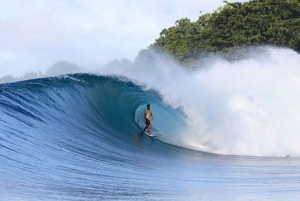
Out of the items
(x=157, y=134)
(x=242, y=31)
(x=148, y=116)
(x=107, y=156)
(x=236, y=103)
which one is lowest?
(x=107, y=156)

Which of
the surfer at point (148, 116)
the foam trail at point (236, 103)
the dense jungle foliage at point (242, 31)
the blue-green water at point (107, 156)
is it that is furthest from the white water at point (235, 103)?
the dense jungle foliage at point (242, 31)

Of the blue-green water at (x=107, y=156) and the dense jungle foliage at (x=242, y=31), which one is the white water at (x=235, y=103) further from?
the dense jungle foliage at (x=242, y=31)

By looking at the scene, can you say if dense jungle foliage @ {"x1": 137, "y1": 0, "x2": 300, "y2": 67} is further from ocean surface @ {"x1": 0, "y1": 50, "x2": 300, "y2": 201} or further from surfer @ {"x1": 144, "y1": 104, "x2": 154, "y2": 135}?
surfer @ {"x1": 144, "y1": 104, "x2": 154, "y2": 135}

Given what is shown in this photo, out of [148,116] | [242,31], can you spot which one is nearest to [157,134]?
[148,116]

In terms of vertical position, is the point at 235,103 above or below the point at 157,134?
above

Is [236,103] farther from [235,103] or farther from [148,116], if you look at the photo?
[148,116]

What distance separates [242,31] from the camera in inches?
1780

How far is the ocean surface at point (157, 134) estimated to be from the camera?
10328 mm

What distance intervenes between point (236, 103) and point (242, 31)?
2629 cm

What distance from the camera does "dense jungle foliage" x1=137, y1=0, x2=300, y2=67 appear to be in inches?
1704

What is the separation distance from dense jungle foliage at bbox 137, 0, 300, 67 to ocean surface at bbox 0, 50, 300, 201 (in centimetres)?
1570

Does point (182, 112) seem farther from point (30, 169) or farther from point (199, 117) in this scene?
point (30, 169)

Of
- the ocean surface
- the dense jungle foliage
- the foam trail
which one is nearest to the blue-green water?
the ocean surface

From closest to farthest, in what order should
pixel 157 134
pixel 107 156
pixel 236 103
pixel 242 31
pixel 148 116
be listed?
1. pixel 107 156
2. pixel 148 116
3. pixel 157 134
4. pixel 236 103
5. pixel 242 31
